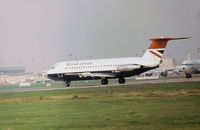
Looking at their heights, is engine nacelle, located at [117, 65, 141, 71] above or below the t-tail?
below

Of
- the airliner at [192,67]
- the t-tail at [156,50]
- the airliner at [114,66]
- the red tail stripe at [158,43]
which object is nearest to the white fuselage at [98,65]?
the airliner at [114,66]

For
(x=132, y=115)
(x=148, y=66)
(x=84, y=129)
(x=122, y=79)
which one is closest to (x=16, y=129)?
(x=84, y=129)

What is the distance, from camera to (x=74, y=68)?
63000 millimetres

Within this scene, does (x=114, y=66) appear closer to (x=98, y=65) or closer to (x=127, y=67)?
(x=127, y=67)

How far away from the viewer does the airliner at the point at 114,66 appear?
57.5 metres

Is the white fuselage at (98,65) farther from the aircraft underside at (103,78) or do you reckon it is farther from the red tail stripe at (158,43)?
the red tail stripe at (158,43)

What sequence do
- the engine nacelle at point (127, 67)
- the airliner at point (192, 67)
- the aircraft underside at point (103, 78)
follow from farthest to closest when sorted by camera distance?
the airliner at point (192, 67), the aircraft underside at point (103, 78), the engine nacelle at point (127, 67)

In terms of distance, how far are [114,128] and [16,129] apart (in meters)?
4.76

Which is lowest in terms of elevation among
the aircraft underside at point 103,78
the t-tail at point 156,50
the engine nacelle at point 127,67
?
the aircraft underside at point 103,78

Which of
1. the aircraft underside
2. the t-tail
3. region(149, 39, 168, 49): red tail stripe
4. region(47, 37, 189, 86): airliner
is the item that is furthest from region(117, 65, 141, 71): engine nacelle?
region(149, 39, 168, 49): red tail stripe

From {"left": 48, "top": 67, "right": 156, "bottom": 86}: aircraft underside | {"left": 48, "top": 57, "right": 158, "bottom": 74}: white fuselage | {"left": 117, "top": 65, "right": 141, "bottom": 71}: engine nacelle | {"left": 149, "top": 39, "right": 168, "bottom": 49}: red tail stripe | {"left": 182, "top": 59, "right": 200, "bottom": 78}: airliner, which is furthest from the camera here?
{"left": 182, "top": 59, "right": 200, "bottom": 78}: airliner

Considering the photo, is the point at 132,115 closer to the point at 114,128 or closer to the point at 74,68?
the point at 114,128

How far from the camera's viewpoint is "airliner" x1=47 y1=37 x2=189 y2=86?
189 feet

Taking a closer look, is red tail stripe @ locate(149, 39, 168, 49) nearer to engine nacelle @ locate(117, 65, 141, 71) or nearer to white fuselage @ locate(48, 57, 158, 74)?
white fuselage @ locate(48, 57, 158, 74)
